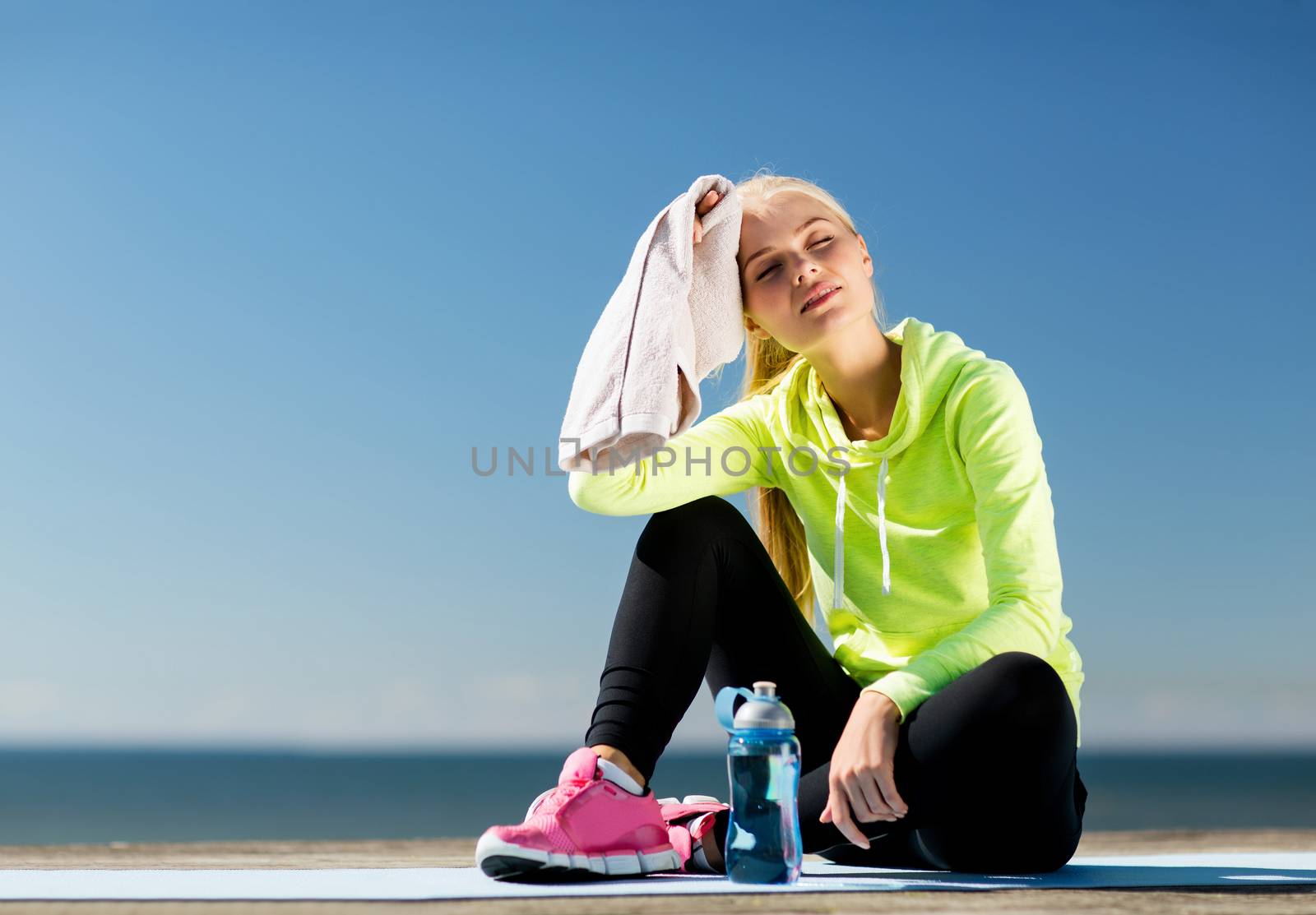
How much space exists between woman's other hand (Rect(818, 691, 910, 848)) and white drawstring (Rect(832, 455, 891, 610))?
0.50 meters

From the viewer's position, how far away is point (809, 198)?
2.22m

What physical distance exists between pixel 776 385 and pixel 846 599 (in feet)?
1.79

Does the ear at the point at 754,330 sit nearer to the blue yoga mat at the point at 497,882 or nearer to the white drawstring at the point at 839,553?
the white drawstring at the point at 839,553

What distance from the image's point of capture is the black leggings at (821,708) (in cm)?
158

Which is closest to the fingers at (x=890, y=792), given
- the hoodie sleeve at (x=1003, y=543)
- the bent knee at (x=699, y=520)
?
the hoodie sleeve at (x=1003, y=543)

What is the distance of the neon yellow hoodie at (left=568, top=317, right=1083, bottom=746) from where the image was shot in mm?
1744

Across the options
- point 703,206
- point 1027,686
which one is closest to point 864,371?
point 703,206

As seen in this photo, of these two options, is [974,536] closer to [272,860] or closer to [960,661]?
[960,661]

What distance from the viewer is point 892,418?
2.17 meters

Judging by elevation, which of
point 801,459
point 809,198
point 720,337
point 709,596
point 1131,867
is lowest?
point 1131,867

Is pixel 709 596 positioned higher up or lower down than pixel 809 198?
lower down

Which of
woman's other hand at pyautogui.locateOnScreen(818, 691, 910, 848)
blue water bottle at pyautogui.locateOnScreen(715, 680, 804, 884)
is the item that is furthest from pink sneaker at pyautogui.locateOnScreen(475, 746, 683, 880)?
woman's other hand at pyautogui.locateOnScreen(818, 691, 910, 848)

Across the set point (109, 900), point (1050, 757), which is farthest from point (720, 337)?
point (109, 900)

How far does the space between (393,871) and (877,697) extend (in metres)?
0.91
